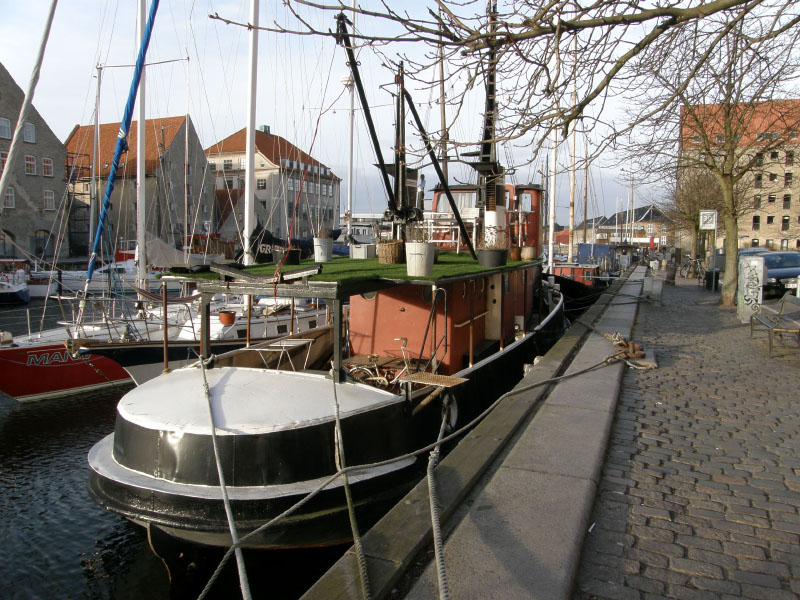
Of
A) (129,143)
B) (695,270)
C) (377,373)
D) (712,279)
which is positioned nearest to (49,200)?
(129,143)

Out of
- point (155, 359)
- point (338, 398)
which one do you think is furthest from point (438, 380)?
point (155, 359)

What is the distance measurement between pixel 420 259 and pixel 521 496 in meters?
3.23

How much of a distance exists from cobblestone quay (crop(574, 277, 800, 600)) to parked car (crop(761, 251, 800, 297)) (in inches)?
572

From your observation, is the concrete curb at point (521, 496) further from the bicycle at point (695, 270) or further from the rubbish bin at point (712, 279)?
the bicycle at point (695, 270)

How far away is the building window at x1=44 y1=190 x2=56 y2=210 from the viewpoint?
136ft

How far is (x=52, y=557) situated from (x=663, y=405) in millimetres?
7646

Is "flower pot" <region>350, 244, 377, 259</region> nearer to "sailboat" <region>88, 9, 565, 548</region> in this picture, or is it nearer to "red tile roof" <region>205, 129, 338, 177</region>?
"sailboat" <region>88, 9, 565, 548</region>

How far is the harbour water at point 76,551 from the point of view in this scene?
18.6ft

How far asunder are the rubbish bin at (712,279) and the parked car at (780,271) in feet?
6.18

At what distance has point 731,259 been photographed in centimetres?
1727

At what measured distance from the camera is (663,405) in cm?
667

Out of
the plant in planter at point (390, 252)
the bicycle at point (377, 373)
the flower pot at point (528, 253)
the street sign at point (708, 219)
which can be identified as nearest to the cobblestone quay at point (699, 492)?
the bicycle at point (377, 373)

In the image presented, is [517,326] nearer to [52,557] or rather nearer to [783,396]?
[783,396]

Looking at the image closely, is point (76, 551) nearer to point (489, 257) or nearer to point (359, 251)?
point (359, 251)
